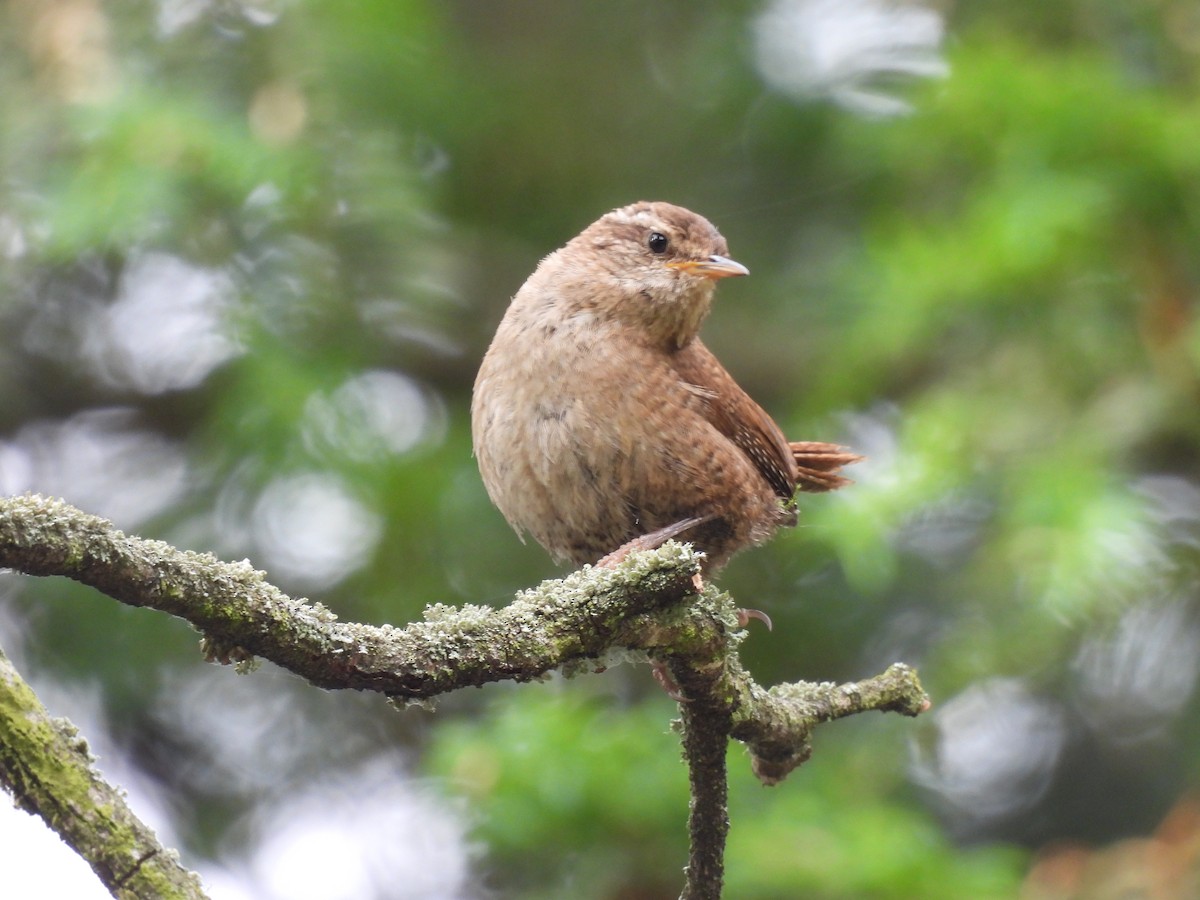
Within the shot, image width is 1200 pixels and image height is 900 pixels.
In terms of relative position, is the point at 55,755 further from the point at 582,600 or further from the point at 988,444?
the point at 988,444

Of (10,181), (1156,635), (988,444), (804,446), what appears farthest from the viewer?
(1156,635)

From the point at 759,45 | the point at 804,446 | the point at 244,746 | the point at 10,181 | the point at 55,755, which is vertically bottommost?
the point at 55,755

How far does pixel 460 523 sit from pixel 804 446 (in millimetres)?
1596

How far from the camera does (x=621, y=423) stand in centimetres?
296

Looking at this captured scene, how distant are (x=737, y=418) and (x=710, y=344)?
2.48 m

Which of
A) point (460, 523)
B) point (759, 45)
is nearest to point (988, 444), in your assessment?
point (460, 523)

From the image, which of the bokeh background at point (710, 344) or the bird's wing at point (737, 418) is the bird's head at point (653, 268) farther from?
the bokeh background at point (710, 344)

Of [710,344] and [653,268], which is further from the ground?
[710,344]

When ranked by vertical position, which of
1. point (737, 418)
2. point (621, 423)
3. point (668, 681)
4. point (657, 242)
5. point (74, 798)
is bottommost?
point (74, 798)

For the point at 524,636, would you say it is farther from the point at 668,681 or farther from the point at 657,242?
the point at 657,242

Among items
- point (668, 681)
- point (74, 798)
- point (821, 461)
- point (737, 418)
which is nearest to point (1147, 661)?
point (821, 461)

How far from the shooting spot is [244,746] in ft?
16.7

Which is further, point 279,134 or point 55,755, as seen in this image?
point 279,134

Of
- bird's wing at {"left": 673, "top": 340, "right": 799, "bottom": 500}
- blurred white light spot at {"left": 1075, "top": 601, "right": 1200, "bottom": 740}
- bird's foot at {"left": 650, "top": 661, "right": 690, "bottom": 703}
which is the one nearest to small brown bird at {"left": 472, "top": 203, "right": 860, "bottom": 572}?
bird's wing at {"left": 673, "top": 340, "right": 799, "bottom": 500}
